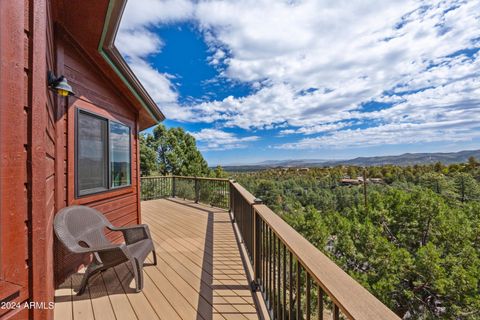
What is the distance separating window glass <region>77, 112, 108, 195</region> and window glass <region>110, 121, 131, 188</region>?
0.55 feet

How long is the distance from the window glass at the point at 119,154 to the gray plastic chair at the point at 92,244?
38.3 inches

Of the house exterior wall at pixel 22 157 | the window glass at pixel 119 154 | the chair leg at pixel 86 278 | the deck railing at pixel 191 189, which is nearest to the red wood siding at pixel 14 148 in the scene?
the house exterior wall at pixel 22 157

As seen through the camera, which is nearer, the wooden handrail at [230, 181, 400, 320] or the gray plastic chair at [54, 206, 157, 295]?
the wooden handrail at [230, 181, 400, 320]

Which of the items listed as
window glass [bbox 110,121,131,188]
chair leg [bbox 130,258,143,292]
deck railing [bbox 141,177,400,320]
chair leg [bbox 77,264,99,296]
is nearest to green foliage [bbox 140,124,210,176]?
window glass [bbox 110,121,131,188]

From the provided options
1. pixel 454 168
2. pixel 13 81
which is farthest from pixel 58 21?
pixel 454 168

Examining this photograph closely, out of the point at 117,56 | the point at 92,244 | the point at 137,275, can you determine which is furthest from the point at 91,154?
the point at 137,275

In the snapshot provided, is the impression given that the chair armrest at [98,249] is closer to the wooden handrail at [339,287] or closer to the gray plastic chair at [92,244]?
the gray plastic chair at [92,244]

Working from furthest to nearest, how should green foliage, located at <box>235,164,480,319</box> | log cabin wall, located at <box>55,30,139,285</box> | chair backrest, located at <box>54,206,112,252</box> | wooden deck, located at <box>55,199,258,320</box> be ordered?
green foliage, located at <box>235,164,480,319</box> → log cabin wall, located at <box>55,30,139,285</box> → chair backrest, located at <box>54,206,112,252</box> → wooden deck, located at <box>55,199,258,320</box>

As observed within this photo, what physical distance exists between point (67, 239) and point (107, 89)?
7.23 ft

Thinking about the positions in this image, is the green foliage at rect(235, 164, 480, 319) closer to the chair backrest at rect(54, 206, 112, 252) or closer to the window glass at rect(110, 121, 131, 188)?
the window glass at rect(110, 121, 131, 188)

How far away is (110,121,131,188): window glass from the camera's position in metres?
3.30

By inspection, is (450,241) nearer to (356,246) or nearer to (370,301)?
(356,246)

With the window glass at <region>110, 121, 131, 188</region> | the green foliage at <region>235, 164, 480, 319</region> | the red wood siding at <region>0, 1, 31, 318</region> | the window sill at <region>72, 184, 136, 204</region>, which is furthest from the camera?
the green foliage at <region>235, 164, 480, 319</region>

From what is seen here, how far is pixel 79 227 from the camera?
89.7 inches
